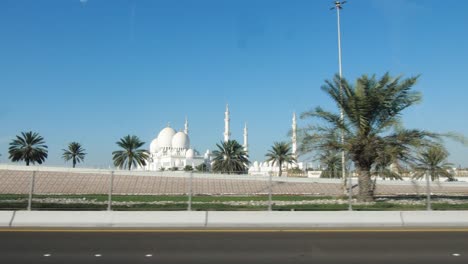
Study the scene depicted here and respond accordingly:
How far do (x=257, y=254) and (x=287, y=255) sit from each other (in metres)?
0.55

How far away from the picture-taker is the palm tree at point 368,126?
20.4 meters

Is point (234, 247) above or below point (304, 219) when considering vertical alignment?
below

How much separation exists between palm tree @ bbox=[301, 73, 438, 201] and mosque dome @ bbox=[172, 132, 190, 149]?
97158mm

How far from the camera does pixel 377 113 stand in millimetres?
20812

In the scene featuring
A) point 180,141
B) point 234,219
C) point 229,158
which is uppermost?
point 180,141

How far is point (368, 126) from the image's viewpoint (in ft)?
67.8

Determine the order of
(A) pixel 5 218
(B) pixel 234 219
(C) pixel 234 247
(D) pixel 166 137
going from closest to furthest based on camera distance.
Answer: (C) pixel 234 247 → (A) pixel 5 218 → (B) pixel 234 219 → (D) pixel 166 137

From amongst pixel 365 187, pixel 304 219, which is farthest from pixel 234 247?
pixel 365 187

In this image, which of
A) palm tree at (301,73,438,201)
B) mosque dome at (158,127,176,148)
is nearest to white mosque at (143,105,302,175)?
mosque dome at (158,127,176,148)

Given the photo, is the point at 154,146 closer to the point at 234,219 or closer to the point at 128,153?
the point at 128,153

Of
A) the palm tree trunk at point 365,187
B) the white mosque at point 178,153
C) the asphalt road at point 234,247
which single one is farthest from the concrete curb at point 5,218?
the white mosque at point 178,153

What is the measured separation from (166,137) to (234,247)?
370 feet

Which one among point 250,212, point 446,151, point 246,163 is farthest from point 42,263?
point 246,163

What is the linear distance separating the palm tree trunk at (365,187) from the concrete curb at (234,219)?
6912 millimetres
